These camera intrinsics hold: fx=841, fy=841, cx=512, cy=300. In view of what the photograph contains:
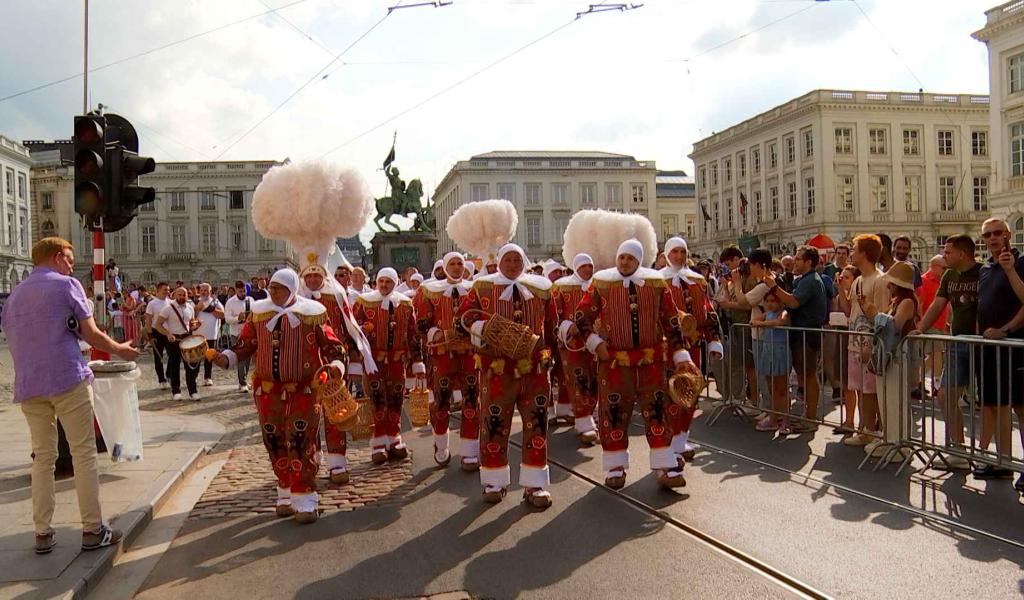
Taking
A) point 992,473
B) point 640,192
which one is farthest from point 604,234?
point 640,192

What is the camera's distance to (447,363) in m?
8.27

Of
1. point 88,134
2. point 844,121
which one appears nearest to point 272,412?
point 88,134

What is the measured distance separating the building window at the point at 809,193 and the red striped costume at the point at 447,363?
59.3 metres

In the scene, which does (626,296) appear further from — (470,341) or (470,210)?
(470,210)

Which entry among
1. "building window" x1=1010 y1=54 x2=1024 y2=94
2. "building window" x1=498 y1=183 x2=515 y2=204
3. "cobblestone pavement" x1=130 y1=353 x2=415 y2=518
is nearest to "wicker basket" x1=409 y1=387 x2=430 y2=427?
"cobblestone pavement" x1=130 y1=353 x2=415 y2=518

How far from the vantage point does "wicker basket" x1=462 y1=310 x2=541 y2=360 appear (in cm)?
657

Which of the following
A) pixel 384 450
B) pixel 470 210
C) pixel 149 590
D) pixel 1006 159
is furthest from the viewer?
pixel 1006 159

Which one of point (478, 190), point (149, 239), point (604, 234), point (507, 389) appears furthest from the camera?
point (478, 190)

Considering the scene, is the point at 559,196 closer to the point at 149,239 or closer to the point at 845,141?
the point at 845,141

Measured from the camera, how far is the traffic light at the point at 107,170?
7805 millimetres

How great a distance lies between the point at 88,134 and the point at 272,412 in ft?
11.5

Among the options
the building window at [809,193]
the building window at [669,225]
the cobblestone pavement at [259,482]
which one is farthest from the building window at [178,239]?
the cobblestone pavement at [259,482]

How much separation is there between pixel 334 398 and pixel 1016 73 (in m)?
43.6

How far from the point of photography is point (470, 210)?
40.7 feet
